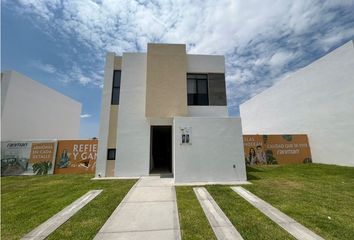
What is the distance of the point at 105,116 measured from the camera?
10.7 metres

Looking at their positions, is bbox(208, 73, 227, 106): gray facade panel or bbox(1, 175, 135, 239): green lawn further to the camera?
bbox(208, 73, 227, 106): gray facade panel

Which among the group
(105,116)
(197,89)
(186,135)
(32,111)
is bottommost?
(186,135)

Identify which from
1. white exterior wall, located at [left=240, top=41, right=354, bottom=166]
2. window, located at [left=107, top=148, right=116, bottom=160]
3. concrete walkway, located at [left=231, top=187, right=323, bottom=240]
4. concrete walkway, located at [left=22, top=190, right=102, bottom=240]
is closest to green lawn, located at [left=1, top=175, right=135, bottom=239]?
concrete walkway, located at [left=22, top=190, right=102, bottom=240]

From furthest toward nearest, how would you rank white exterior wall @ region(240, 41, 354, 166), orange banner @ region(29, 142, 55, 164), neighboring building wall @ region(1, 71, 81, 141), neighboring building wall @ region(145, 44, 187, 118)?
neighboring building wall @ region(1, 71, 81, 141) → orange banner @ region(29, 142, 55, 164) → white exterior wall @ region(240, 41, 354, 166) → neighboring building wall @ region(145, 44, 187, 118)

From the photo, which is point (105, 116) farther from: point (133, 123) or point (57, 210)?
point (57, 210)

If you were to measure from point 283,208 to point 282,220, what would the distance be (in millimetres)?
877

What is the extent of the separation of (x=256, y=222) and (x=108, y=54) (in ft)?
38.5

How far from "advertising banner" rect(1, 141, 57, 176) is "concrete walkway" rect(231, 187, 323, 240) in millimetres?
13619

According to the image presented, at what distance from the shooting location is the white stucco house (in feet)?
28.1

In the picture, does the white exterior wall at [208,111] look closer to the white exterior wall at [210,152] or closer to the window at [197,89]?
the window at [197,89]

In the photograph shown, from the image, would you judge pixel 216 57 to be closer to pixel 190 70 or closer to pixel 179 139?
pixel 190 70

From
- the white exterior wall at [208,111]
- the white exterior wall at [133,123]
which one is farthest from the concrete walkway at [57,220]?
the white exterior wall at [208,111]

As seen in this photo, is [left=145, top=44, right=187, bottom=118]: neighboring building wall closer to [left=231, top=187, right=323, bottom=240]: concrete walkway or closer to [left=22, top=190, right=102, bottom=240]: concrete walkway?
[left=22, top=190, right=102, bottom=240]: concrete walkway

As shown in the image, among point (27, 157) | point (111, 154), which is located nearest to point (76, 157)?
point (27, 157)
